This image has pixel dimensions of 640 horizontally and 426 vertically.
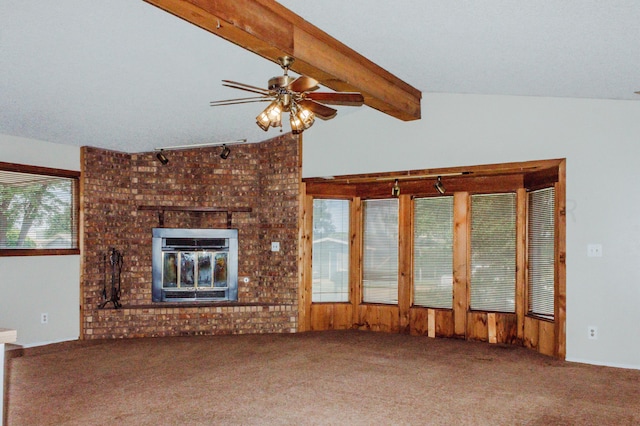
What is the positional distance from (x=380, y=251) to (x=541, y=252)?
2.04 m

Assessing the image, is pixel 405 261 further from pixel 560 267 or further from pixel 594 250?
pixel 594 250

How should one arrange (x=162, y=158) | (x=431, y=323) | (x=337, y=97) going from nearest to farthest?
(x=337, y=97), (x=431, y=323), (x=162, y=158)

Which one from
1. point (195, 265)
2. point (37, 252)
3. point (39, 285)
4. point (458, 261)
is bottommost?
point (39, 285)

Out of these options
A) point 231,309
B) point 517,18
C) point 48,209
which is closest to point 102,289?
point 48,209

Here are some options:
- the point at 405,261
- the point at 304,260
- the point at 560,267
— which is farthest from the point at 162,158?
the point at 560,267

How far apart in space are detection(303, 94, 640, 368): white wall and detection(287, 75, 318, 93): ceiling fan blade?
2863 mm

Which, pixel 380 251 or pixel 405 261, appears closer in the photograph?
pixel 405 261

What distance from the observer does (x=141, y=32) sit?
3.70m

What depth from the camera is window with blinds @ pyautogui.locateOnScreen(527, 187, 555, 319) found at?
5680 millimetres

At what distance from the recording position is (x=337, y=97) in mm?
3926

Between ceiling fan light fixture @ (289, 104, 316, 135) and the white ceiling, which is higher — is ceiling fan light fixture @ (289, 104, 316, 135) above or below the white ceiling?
below

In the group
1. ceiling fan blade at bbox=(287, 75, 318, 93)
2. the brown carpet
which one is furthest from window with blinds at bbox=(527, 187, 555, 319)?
ceiling fan blade at bbox=(287, 75, 318, 93)

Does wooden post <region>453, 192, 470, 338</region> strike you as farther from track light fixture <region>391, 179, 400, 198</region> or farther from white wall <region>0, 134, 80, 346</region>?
white wall <region>0, 134, 80, 346</region>

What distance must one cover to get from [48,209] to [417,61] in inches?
177
